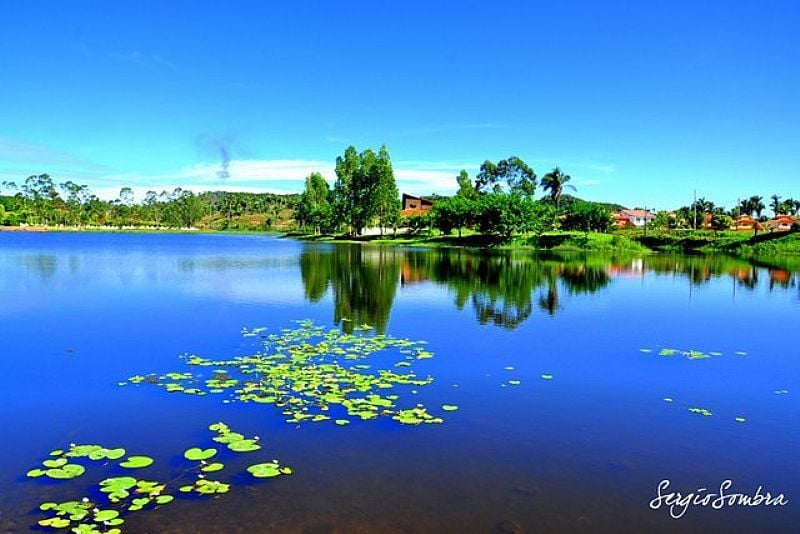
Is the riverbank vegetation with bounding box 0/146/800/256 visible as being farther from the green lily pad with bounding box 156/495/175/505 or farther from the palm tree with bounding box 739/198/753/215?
the green lily pad with bounding box 156/495/175/505

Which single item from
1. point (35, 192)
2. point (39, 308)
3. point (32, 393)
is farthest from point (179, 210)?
point (32, 393)

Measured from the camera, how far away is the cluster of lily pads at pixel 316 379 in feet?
32.8

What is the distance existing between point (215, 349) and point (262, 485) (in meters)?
7.91

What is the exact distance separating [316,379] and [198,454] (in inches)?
149

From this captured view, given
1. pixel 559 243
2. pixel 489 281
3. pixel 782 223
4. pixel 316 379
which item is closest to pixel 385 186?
pixel 559 243

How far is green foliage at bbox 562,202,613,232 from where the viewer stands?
8881cm

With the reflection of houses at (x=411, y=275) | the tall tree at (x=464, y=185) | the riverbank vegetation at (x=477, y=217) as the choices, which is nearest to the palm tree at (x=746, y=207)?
the riverbank vegetation at (x=477, y=217)

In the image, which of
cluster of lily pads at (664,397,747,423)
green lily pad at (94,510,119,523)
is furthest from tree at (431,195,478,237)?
green lily pad at (94,510,119,523)

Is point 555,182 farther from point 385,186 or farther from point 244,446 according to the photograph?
point 244,446

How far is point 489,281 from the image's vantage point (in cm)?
3338

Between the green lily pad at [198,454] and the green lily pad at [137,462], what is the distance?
0.49 meters

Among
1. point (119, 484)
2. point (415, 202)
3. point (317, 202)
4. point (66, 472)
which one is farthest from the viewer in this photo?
point (415, 202)

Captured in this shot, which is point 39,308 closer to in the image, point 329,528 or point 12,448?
point 12,448

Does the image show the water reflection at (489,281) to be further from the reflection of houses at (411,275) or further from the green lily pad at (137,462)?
the green lily pad at (137,462)
